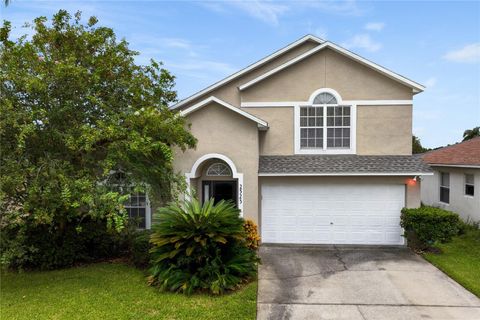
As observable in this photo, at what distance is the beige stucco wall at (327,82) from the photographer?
44.9 feet

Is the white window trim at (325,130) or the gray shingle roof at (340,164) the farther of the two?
the white window trim at (325,130)

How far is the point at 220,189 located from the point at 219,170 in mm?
834

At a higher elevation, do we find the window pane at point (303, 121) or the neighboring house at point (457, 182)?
the window pane at point (303, 121)

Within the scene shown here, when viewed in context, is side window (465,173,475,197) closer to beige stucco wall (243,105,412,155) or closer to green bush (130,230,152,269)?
beige stucco wall (243,105,412,155)

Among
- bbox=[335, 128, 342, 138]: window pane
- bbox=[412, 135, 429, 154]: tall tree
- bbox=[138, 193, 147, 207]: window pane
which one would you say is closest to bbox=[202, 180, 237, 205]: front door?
bbox=[138, 193, 147, 207]: window pane

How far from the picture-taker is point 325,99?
1391 cm

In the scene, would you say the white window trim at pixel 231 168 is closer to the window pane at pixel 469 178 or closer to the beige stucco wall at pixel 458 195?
the beige stucco wall at pixel 458 195

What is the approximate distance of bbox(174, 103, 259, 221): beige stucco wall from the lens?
12.4 metres

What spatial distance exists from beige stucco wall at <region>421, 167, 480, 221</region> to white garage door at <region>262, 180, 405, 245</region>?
18.6 feet

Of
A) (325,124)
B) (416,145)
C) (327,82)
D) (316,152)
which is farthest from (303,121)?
(416,145)

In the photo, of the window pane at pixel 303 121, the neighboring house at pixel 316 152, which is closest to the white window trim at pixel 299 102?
the neighboring house at pixel 316 152

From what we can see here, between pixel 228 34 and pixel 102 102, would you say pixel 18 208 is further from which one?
pixel 228 34

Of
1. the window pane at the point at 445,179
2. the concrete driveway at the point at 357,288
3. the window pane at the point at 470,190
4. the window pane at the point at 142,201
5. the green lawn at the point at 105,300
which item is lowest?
the green lawn at the point at 105,300

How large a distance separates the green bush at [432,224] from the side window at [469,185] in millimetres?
5735
